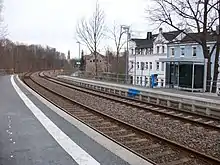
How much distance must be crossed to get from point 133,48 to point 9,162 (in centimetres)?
6914

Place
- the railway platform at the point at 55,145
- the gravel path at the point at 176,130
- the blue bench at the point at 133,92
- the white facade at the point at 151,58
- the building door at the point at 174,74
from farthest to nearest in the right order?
the white facade at the point at 151,58 → the building door at the point at 174,74 → the blue bench at the point at 133,92 → the gravel path at the point at 176,130 → the railway platform at the point at 55,145

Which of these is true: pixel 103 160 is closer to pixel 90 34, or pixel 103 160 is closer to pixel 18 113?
pixel 18 113

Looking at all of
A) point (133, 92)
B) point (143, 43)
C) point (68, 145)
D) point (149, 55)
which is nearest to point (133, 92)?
point (133, 92)

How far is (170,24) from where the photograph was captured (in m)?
30.2

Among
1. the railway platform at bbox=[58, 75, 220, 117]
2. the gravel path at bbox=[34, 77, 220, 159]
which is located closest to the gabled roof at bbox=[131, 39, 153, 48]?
the railway platform at bbox=[58, 75, 220, 117]

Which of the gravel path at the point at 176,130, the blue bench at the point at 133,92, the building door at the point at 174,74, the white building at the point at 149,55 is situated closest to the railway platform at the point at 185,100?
the blue bench at the point at 133,92

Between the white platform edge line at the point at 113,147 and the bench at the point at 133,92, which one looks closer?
the white platform edge line at the point at 113,147

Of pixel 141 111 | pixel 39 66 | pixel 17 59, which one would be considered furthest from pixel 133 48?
pixel 141 111

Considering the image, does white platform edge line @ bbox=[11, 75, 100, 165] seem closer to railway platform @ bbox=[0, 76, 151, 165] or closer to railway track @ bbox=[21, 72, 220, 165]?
railway platform @ bbox=[0, 76, 151, 165]

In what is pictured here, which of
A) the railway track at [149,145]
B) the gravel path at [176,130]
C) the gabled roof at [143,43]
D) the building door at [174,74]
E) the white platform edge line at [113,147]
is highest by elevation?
the gabled roof at [143,43]

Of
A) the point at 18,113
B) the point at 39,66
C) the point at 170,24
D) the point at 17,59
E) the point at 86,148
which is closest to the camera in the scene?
the point at 86,148

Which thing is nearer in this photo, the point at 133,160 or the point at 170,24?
the point at 133,160

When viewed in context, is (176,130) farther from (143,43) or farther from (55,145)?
(143,43)

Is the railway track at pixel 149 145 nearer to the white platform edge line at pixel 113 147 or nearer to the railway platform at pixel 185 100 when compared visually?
the white platform edge line at pixel 113 147
